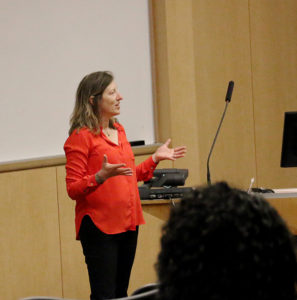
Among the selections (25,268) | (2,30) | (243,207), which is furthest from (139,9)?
(243,207)

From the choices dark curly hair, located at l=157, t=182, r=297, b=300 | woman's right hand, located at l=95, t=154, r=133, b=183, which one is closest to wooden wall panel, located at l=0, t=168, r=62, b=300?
woman's right hand, located at l=95, t=154, r=133, b=183

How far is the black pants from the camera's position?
9.43ft

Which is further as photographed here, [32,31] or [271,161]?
[271,161]

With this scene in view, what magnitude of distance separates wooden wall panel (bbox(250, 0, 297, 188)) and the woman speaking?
8.68 ft

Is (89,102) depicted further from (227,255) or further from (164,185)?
(227,255)

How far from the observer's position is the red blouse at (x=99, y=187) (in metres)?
2.89

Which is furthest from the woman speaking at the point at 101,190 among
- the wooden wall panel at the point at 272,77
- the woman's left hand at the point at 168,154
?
the wooden wall panel at the point at 272,77

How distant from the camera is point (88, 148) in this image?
2.96 m

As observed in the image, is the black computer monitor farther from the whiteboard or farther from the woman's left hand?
the whiteboard

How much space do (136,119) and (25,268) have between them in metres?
1.48

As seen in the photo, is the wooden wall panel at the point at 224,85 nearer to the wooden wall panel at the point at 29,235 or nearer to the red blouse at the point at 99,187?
the wooden wall panel at the point at 29,235

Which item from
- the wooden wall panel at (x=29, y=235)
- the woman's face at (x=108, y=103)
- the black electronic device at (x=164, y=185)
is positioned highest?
the woman's face at (x=108, y=103)

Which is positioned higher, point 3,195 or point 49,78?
point 49,78

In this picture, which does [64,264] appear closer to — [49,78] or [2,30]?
[49,78]
